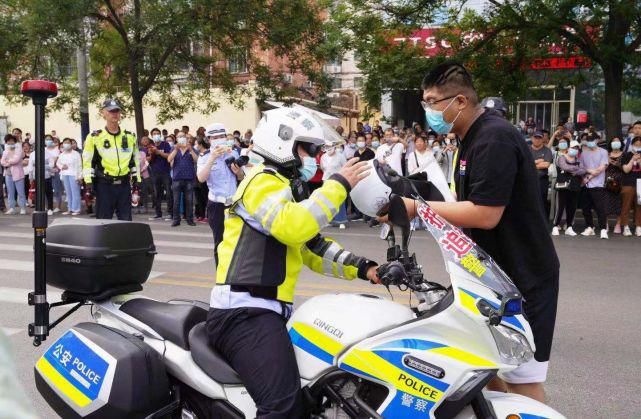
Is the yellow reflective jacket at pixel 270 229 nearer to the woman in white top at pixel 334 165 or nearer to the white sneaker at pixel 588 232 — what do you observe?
the woman in white top at pixel 334 165

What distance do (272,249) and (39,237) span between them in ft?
4.40

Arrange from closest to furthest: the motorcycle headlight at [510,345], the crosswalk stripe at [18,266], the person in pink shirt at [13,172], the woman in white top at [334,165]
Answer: the motorcycle headlight at [510,345] → the crosswalk stripe at [18,266] → the woman in white top at [334,165] → the person in pink shirt at [13,172]

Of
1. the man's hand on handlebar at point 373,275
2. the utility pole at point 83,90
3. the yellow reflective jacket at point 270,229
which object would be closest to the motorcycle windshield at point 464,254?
the yellow reflective jacket at point 270,229

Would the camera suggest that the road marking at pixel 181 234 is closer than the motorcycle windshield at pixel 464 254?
No

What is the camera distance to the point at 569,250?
10.4 m

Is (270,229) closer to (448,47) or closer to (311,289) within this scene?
(311,289)

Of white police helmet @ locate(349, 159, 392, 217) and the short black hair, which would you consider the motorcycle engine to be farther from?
the short black hair

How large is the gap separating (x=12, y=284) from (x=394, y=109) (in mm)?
20939

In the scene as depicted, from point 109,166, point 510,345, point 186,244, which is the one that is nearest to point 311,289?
Answer: point 109,166

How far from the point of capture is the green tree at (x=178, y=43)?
16547 mm

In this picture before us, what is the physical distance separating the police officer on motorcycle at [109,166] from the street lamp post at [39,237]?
5412mm

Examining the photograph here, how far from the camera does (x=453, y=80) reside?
303 centimetres

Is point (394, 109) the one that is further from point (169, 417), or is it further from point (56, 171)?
point (169, 417)

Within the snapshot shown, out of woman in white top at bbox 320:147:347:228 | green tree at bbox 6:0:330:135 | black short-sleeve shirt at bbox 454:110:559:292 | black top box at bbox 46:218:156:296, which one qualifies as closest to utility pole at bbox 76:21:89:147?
green tree at bbox 6:0:330:135
